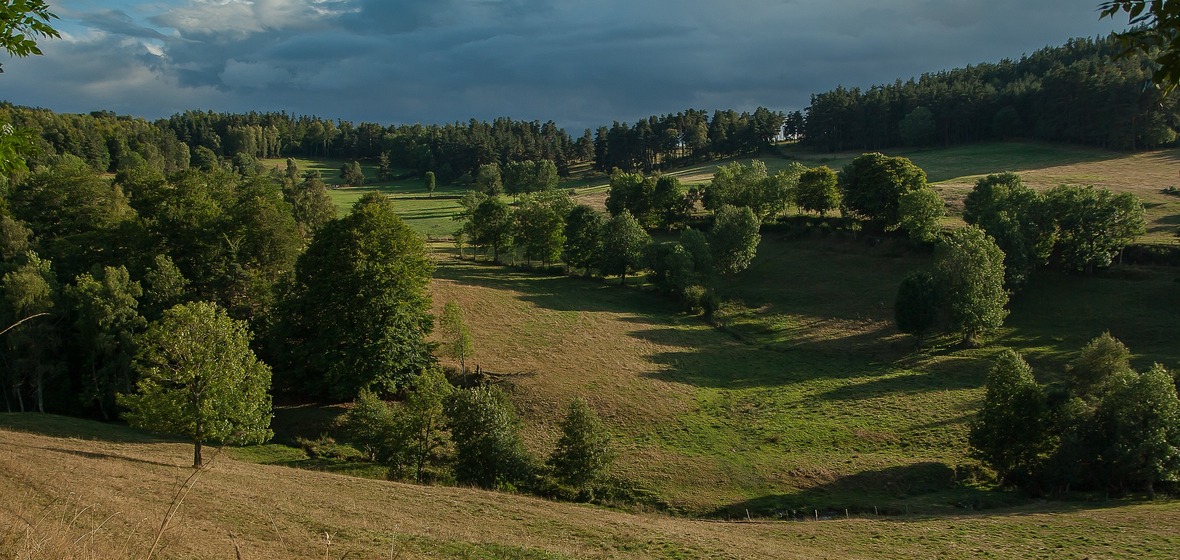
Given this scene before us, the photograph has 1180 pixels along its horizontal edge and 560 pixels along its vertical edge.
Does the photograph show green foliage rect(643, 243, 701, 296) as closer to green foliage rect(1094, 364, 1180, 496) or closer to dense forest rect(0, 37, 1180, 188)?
green foliage rect(1094, 364, 1180, 496)

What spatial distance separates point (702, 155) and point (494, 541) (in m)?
157

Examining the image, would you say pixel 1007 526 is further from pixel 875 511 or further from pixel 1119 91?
pixel 1119 91

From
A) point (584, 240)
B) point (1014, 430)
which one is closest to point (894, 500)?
point (1014, 430)

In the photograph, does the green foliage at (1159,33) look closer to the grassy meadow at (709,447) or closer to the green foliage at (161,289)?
the grassy meadow at (709,447)

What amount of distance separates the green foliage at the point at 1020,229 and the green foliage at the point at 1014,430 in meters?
27.8

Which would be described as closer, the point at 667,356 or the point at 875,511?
the point at 875,511

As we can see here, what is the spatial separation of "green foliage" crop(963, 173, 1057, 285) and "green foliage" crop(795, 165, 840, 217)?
68.6ft

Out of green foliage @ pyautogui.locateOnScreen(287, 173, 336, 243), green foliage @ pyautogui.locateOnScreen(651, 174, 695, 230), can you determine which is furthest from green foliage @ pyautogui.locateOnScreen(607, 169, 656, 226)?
green foliage @ pyautogui.locateOnScreen(287, 173, 336, 243)

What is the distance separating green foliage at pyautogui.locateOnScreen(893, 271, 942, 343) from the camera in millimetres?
57375

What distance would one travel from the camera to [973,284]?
56312 millimetres

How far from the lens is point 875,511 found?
32.9 meters

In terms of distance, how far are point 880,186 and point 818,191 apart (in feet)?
31.6

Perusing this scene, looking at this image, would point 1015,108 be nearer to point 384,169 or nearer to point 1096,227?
point 1096,227

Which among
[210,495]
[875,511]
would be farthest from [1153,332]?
[210,495]
